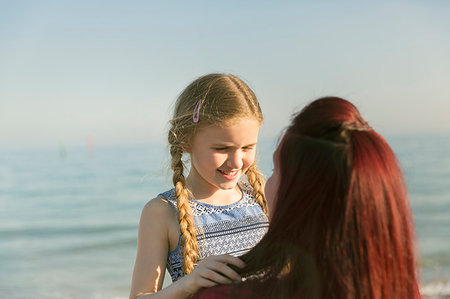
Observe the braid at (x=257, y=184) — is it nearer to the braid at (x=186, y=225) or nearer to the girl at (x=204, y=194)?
the girl at (x=204, y=194)

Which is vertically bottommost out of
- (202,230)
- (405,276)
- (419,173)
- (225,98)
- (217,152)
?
(419,173)

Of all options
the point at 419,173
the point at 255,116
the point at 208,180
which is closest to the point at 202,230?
the point at 208,180

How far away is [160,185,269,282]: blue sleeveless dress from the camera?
9.43 ft

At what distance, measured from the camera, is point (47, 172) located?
Answer: 26578 millimetres

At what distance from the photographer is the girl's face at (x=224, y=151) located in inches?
110

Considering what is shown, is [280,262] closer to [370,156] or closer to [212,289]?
[212,289]

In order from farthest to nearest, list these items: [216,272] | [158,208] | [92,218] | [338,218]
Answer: [92,218]
[158,208]
[216,272]
[338,218]

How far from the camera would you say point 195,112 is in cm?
291

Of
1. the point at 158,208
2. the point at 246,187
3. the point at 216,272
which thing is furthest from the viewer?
the point at 246,187

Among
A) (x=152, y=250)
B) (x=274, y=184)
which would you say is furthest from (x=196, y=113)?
(x=274, y=184)

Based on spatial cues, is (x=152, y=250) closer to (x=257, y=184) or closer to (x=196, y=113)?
(x=196, y=113)

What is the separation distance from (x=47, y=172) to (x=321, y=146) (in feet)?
87.9

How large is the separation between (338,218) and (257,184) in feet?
6.19

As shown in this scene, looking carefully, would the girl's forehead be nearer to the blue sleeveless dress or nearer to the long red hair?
the blue sleeveless dress
